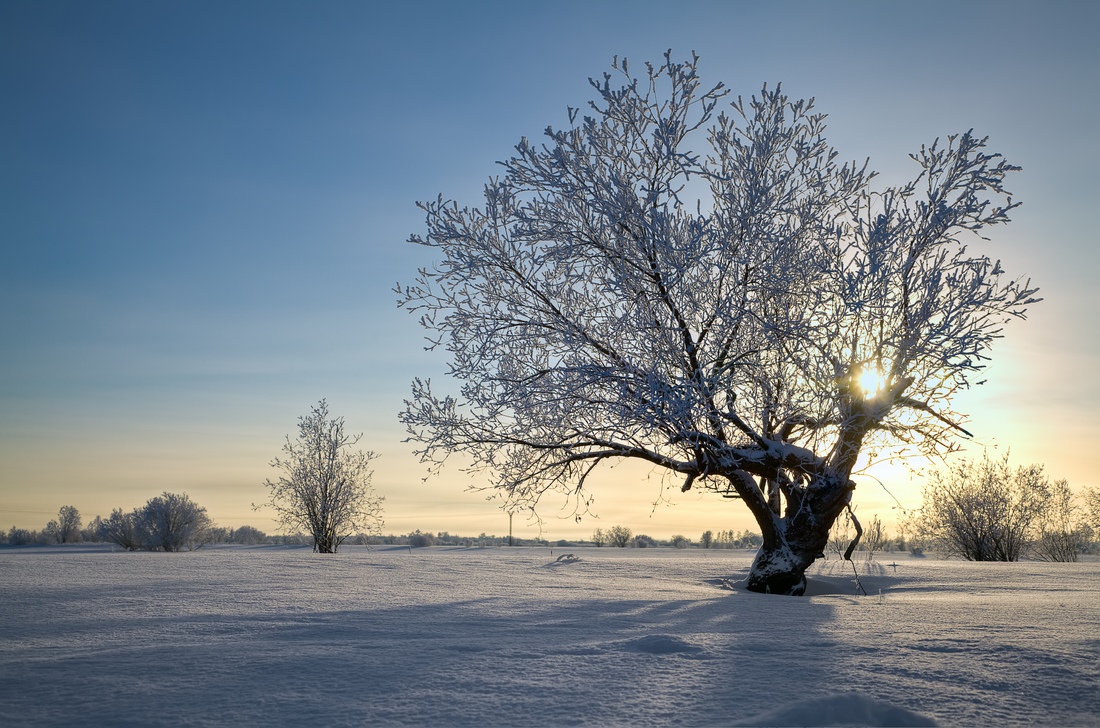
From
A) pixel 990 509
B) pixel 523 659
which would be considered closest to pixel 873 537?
pixel 990 509

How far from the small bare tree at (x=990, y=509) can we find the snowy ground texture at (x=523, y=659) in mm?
13320

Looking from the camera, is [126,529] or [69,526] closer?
[126,529]

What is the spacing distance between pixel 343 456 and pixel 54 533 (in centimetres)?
1494

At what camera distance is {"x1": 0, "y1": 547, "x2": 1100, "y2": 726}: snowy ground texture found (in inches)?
101

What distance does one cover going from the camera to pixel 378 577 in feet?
27.0

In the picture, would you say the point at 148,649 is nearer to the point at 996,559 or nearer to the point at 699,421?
the point at 699,421

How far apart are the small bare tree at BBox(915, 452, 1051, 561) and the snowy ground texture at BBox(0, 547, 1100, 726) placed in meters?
13.3

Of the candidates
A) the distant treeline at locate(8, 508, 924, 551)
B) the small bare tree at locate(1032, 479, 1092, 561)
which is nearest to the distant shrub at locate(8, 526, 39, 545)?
the distant treeline at locate(8, 508, 924, 551)

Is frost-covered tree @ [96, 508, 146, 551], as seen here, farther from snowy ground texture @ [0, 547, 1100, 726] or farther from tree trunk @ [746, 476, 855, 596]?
tree trunk @ [746, 476, 855, 596]

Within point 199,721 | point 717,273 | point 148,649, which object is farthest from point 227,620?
point 717,273

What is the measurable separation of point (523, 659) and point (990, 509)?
744 inches

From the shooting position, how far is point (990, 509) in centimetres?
1817

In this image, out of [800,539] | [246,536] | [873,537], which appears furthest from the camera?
[246,536]

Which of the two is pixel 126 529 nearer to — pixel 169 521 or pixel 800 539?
pixel 169 521
